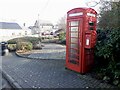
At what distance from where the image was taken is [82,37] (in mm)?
6770

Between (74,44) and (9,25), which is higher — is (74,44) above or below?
below

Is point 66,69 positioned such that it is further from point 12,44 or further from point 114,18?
point 12,44

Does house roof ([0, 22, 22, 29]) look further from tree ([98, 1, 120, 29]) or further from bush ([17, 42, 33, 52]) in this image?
tree ([98, 1, 120, 29])

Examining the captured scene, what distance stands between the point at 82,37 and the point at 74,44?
65 centimetres

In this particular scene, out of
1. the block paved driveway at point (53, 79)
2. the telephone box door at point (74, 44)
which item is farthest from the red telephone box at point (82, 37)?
the block paved driveway at point (53, 79)

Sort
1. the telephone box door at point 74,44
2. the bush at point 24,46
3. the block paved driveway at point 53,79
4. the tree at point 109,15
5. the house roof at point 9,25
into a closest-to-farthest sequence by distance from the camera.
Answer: the block paved driveway at point 53,79 → the telephone box door at point 74,44 → the tree at point 109,15 → the bush at point 24,46 → the house roof at point 9,25

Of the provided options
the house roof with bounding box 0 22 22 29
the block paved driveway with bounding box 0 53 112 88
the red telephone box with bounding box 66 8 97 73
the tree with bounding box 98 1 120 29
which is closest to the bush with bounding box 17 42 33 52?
the tree with bounding box 98 1 120 29

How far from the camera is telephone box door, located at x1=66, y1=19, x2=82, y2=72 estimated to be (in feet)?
22.8

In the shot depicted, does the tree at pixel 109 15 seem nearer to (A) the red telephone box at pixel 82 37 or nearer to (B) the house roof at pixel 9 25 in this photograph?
(A) the red telephone box at pixel 82 37

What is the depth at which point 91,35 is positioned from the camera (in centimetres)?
666

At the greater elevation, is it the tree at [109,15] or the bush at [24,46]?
the tree at [109,15]

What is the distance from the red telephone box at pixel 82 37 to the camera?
6.69 metres

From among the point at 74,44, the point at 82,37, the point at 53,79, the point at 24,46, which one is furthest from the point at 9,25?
the point at 53,79

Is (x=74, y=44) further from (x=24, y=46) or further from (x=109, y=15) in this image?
(x=24, y=46)
